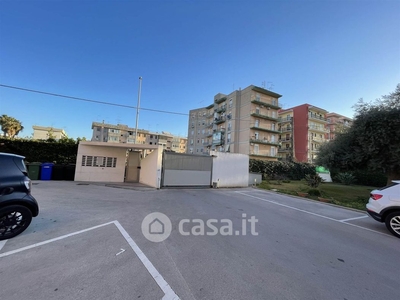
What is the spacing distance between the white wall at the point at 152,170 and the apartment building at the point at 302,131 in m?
37.7

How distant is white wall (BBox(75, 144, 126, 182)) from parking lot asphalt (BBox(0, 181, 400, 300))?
9.39 m

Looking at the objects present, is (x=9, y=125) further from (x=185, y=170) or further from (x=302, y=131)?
(x=302, y=131)

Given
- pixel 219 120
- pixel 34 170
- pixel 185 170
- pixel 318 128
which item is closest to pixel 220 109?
pixel 219 120

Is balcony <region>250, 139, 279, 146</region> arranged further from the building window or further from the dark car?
the dark car

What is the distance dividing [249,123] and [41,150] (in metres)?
33.6

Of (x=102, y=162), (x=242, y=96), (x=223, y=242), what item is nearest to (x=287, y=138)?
(x=242, y=96)

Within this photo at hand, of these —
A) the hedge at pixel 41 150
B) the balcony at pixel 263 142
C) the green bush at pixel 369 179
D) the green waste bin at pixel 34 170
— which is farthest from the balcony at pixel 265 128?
the green waste bin at pixel 34 170

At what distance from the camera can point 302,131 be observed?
143 feet

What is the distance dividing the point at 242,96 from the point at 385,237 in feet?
125

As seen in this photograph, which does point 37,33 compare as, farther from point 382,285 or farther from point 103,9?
point 382,285

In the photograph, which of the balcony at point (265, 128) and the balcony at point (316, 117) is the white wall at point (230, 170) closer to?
the balcony at point (265, 128)

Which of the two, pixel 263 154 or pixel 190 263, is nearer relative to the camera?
pixel 190 263

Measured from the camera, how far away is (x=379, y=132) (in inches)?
372

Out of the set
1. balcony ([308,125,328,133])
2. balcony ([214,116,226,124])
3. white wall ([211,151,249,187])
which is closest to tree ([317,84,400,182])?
white wall ([211,151,249,187])
